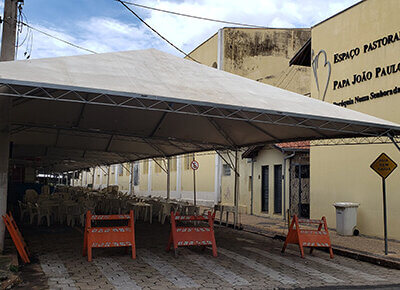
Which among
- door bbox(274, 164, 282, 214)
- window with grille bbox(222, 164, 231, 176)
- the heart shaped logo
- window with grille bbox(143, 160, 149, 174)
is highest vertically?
the heart shaped logo

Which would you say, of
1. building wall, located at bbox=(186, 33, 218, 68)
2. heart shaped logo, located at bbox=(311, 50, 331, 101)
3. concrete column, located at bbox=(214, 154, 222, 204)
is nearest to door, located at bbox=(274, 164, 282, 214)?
heart shaped logo, located at bbox=(311, 50, 331, 101)

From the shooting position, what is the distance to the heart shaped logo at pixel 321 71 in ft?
50.3

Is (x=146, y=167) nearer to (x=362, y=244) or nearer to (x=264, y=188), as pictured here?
(x=264, y=188)

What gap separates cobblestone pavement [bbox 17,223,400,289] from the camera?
6.53 metres

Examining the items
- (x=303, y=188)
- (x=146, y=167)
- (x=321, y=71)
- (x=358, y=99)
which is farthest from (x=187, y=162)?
(x=358, y=99)

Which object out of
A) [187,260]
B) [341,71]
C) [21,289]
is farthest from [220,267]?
[341,71]

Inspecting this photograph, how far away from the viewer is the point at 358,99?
1379 cm

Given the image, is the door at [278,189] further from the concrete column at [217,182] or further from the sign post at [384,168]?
the sign post at [384,168]

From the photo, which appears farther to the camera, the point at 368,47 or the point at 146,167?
the point at 146,167

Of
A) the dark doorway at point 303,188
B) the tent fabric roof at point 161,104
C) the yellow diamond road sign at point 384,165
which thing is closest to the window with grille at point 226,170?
the dark doorway at point 303,188

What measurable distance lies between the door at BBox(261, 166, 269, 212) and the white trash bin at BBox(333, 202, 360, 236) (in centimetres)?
675

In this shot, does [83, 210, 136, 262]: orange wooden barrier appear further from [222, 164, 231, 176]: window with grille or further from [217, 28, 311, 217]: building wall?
[222, 164, 231, 176]: window with grille

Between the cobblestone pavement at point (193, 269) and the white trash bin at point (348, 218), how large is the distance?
340 cm

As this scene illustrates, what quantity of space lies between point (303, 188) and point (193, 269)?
11.0 metres
